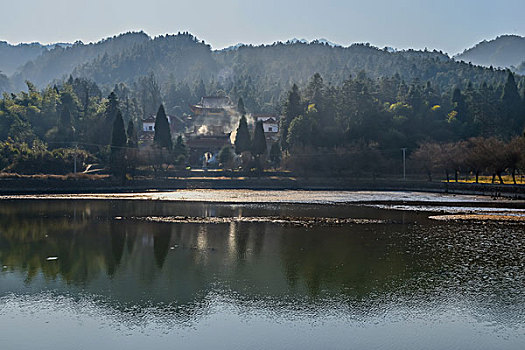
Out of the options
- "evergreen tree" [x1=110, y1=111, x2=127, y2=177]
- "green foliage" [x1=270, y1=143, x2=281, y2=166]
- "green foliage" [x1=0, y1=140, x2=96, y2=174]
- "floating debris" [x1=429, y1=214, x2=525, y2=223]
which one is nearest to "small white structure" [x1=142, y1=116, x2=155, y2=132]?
"green foliage" [x1=270, y1=143, x2=281, y2=166]

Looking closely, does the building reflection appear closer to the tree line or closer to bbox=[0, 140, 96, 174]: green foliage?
bbox=[0, 140, 96, 174]: green foliage

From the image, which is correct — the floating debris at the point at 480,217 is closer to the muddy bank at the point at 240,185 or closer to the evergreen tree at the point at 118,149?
the muddy bank at the point at 240,185

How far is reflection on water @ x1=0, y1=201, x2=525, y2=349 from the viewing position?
15258mm

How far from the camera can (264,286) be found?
20.2m

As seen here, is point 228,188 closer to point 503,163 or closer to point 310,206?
point 310,206

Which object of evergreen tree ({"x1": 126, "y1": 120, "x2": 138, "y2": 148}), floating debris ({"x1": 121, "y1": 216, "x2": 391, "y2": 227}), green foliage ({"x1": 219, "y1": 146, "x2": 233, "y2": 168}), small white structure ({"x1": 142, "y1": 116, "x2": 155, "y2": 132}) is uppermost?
small white structure ({"x1": 142, "y1": 116, "x2": 155, "y2": 132})

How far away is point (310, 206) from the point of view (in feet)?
170

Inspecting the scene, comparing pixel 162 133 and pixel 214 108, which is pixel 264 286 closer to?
pixel 162 133

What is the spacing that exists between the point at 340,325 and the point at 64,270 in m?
12.3

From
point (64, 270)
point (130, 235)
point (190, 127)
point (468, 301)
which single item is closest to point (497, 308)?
point (468, 301)

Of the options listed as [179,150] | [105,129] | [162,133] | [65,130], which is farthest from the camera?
[65,130]

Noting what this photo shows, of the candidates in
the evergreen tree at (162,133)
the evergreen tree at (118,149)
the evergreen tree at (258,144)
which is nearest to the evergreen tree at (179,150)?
the evergreen tree at (162,133)

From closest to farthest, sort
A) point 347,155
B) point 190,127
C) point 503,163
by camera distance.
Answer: point 503,163 < point 347,155 < point 190,127

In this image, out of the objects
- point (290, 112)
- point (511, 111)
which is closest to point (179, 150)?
point (290, 112)
